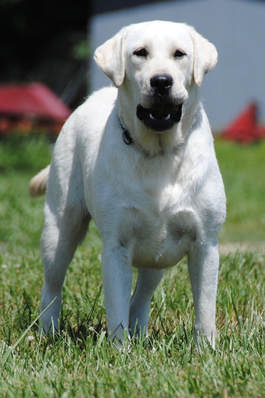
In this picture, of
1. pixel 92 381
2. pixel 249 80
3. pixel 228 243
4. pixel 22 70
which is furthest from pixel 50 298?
pixel 22 70

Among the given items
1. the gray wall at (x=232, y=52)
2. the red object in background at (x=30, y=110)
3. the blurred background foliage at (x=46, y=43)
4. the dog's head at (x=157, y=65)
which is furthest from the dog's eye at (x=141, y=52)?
the blurred background foliage at (x=46, y=43)

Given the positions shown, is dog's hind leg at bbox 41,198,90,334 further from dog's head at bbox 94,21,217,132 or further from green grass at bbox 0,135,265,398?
dog's head at bbox 94,21,217,132

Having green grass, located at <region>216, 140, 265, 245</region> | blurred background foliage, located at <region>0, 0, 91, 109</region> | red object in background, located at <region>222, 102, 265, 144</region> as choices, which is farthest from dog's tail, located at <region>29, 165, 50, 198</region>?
blurred background foliage, located at <region>0, 0, 91, 109</region>

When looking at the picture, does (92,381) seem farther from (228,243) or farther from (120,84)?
(228,243)

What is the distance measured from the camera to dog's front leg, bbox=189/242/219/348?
3.20m

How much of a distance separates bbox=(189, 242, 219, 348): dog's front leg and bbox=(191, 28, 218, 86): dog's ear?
0.73 meters

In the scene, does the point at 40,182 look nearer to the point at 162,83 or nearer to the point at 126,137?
the point at 126,137

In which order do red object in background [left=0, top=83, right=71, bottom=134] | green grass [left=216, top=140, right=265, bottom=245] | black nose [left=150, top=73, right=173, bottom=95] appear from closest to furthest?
black nose [left=150, top=73, right=173, bottom=95] < green grass [left=216, top=140, right=265, bottom=245] < red object in background [left=0, top=83, right=71, bottom=134]

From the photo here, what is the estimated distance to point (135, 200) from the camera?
308cm

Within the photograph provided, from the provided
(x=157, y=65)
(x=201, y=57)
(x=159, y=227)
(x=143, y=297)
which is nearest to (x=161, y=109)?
(x=157, y=65)

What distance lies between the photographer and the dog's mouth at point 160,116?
3.05 metres

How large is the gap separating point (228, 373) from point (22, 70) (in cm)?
2061

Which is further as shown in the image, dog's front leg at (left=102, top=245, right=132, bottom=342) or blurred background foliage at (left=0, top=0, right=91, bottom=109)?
blurred background foliage at (left=0, top=0, right=91, bottom=109)

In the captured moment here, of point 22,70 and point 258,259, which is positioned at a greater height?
point 258,259
